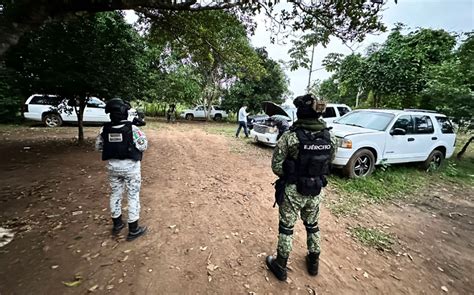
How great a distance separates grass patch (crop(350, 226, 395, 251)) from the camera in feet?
11.1

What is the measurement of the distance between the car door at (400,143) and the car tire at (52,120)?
1537 cm

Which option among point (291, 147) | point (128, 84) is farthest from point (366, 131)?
point (128, 84)

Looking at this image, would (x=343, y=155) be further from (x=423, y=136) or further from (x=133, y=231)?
(x=133, y=231)

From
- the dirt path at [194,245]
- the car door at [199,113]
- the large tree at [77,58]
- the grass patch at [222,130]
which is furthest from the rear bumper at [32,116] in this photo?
the car door at [199,113]

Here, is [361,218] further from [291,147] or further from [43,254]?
[43,254]

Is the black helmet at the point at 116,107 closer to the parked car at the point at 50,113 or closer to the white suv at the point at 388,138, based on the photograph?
the white suv at the point at 388,138

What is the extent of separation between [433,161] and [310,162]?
24.7 feet

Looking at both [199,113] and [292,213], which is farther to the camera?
[199,113]

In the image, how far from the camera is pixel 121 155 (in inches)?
112

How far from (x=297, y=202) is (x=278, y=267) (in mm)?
761

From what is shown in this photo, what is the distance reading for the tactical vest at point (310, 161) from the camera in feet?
7.80

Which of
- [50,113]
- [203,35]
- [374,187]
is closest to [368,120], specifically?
A: [374,187]

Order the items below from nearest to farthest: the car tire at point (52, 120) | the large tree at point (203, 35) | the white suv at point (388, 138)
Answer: the white suv at point (388, 138)
the large tree at point (203, 35)
the car tire at point (52, 120)

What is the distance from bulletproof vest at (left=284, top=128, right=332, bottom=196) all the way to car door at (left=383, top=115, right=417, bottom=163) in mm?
4611
